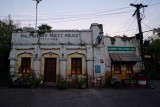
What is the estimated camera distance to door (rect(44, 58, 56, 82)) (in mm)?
17047

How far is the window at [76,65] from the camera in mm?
17062

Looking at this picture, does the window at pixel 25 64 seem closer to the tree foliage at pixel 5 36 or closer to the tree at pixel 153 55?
the tree foliage at pixel 5 36

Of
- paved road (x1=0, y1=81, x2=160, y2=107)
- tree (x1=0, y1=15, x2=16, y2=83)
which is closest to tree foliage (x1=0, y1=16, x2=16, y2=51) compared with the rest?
tree (x1=0, y1=15, x2=16, y2=83)

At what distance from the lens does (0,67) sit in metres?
19.6

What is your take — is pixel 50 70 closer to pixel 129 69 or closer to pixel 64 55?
pixel 64 55

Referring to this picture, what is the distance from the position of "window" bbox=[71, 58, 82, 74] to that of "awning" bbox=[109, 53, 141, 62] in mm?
3560

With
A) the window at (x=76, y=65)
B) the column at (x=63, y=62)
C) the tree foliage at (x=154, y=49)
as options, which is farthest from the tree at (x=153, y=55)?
the column at (x=63, y=62)

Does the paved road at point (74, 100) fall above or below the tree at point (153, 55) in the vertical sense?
below

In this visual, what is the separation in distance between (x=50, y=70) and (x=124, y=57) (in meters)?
8.19

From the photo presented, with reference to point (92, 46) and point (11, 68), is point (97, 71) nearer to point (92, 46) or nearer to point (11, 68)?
point (92, 46)

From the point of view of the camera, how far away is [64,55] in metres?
16.9

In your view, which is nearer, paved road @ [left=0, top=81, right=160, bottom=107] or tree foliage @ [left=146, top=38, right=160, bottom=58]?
paved road @ [left=0, top=81, right=160, bottom=107]

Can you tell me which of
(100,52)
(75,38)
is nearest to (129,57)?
(100,52)

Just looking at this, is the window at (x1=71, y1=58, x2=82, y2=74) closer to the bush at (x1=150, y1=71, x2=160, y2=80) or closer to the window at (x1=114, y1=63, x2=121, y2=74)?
the window at (x1=114, y1=63, x2=121, y2=74)
